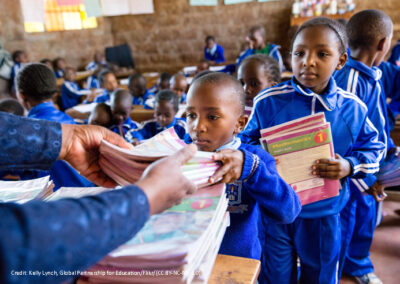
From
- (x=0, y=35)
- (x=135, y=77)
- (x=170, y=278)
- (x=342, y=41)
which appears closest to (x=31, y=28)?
(x=0, y=35)

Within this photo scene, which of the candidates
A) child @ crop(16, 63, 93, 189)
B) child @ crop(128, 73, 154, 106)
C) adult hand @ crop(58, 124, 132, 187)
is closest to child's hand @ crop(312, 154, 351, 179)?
adult hand @ crop(58, 124, 132, 187)

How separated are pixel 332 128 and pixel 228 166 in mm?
853

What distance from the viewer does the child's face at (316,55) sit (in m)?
1.41

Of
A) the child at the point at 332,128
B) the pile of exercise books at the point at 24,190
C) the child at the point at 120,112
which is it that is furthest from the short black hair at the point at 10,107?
the child at the point at 332,128

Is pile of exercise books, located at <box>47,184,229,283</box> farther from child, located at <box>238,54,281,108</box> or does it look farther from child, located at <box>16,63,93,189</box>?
child, located at <box>16,63,93,189</box>

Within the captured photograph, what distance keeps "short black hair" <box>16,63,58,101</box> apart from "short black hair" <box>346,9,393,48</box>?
2.06m

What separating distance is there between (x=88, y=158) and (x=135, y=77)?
12.3 feet

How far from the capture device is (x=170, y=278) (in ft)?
2.04

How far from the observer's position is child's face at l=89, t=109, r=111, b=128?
2961mm

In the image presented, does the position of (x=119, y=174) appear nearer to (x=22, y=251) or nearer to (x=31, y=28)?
(x=22, y=251)

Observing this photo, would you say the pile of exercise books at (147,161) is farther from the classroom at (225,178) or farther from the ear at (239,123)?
the ear at (239,123)

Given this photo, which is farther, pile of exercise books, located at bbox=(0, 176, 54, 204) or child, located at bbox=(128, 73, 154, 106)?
child, located at bbox=(128, 73, 154, 106)

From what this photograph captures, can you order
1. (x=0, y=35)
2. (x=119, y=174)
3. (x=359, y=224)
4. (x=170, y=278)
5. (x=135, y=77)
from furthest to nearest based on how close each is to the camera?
(x=0, y=35) → (x=135, y=77) → (x=359, y=224) → (x=119, y=174) → (x=170, y=278)

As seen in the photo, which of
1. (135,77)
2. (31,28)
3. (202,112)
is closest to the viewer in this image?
(202,112)
